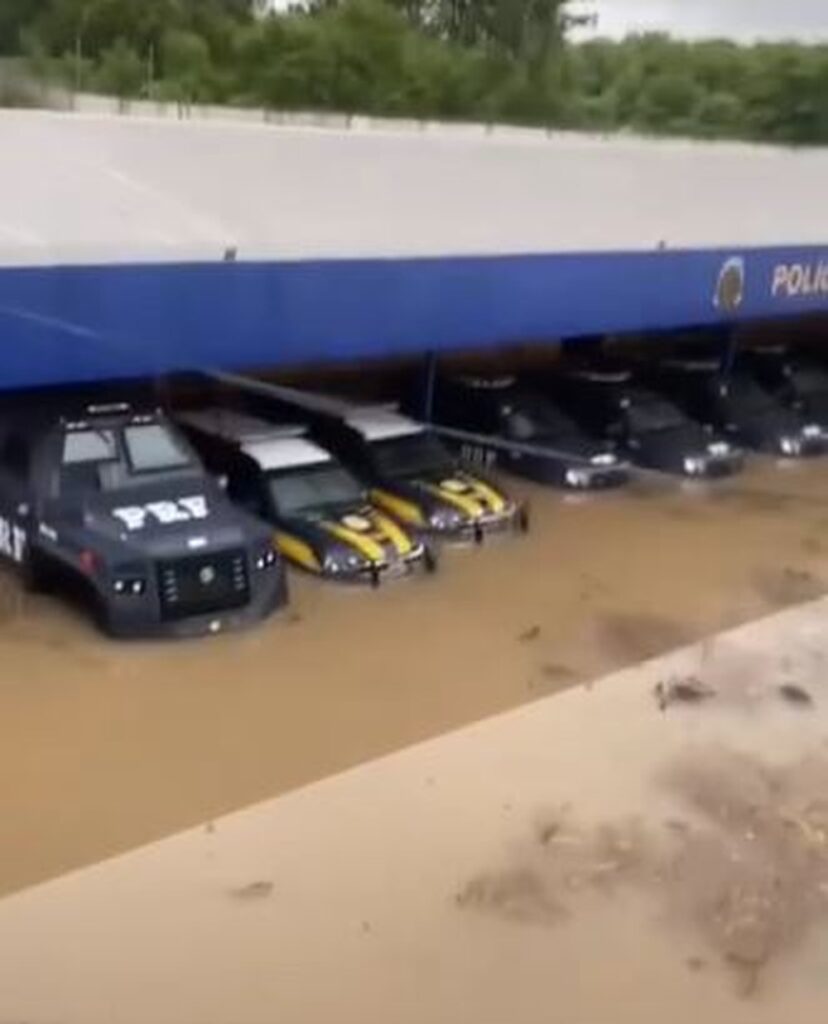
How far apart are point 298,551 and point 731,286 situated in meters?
6.47

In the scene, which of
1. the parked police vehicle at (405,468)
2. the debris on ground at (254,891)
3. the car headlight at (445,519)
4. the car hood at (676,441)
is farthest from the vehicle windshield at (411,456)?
the debris on ground at (254,891)

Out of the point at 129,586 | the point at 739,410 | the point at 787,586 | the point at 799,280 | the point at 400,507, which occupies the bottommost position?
the point at 787,586

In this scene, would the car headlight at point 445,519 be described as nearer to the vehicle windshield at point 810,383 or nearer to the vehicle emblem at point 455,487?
the vehicle emblem at point 455,487

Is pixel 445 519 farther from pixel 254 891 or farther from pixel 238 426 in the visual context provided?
pixel 254 891

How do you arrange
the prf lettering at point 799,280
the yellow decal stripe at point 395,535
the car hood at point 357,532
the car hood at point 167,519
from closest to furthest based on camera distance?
the car hood at point 167,519 → the car hood at point 357,532 → the yellow decal stripe at point 395,535 → the prf lettering at point 799,280

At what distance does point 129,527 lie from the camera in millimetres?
10391

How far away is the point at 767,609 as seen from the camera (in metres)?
12.0

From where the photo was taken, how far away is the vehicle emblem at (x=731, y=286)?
621 inches

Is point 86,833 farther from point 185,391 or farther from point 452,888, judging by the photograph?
point 185,391

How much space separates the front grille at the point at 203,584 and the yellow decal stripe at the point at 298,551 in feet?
3.53

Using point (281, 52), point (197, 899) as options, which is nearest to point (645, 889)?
point (197, 899)

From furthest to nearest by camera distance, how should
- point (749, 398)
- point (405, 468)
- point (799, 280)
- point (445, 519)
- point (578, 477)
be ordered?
point (749, 398)
point (799, 280)
point (578, 477)
point (405, 468)
point (445, 519)

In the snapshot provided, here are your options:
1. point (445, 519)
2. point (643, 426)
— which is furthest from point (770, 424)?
point (445, 519)

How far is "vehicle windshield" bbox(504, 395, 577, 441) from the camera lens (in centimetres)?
1528
